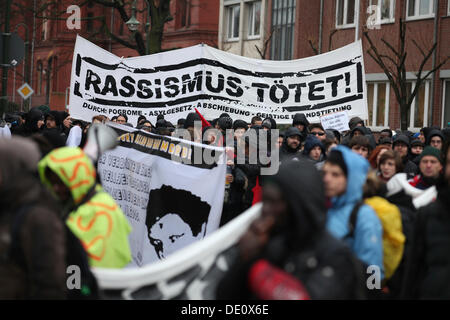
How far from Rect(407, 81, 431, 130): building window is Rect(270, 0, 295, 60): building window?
8.15 m

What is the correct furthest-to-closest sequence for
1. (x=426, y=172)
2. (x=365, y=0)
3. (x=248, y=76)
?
(x=365, y=0)
(x=248, y=76)
(x=426, y=172)

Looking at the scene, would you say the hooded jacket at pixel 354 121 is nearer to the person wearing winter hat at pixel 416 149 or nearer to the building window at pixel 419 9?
the person wearing winter hat at pixel 416 149

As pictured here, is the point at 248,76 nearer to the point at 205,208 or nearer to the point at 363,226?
the point at 205,208

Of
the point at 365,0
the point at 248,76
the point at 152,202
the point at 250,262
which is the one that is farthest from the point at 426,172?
the point at 365,0

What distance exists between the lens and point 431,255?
413 cm

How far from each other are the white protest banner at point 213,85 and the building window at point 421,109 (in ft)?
50.4

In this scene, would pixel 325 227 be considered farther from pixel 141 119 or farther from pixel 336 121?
pixel 141 119

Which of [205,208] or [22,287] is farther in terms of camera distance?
[205,208]

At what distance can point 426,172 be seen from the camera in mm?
6945

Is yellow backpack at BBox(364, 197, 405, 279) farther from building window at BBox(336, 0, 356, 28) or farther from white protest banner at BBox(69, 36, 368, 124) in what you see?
building window at BBox(336, 0, 356, 28)

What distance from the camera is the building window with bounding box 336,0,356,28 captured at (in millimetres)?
31219

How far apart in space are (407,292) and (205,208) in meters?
4.33

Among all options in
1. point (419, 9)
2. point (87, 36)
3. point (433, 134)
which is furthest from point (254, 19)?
point (433, 134)

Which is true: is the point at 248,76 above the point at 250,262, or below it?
above
